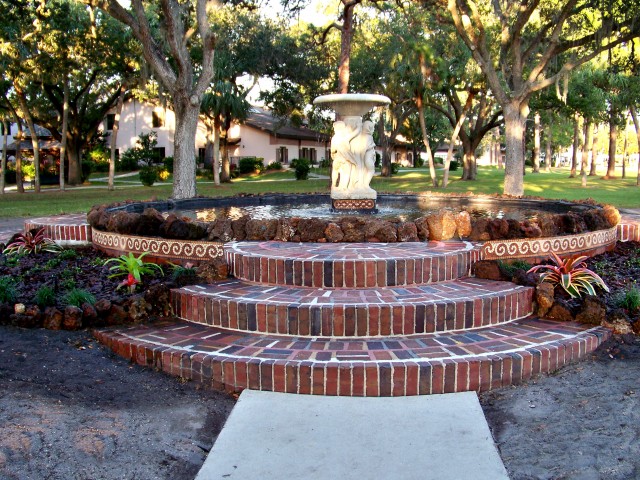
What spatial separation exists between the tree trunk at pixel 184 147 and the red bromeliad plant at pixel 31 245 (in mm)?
8079

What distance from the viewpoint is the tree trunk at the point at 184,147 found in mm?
15750

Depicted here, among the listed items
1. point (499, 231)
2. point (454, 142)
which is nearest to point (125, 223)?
point (499, 231)

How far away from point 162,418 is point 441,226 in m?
3.78

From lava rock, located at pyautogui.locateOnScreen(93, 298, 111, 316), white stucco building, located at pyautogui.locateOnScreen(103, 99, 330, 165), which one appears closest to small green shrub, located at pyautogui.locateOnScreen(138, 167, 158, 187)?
white stucco building, located at pyautogui.locateOnScreen(103, 99, 330, 165)

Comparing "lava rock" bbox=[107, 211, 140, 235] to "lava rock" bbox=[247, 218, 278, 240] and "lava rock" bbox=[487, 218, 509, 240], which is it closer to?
"lava rock" bbox=[247, 218, 278, 240]

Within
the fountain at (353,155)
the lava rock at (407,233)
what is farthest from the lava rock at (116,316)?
the fountain at (353,155)

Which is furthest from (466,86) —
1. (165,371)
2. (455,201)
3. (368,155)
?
(165,371)

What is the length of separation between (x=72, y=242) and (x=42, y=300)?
3.04 m

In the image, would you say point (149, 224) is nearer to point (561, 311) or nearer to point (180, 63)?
point (561, 311)

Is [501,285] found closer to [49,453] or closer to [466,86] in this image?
[49,453]

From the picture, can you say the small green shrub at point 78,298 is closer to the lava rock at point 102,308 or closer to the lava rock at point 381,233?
the lava rock at point 102,308

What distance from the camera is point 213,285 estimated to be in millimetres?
5305

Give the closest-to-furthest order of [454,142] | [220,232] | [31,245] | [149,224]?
1. [220,232]
2. [149,224]
3. [31,245]
4. [454,142]

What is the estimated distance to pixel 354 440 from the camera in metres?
3.24
